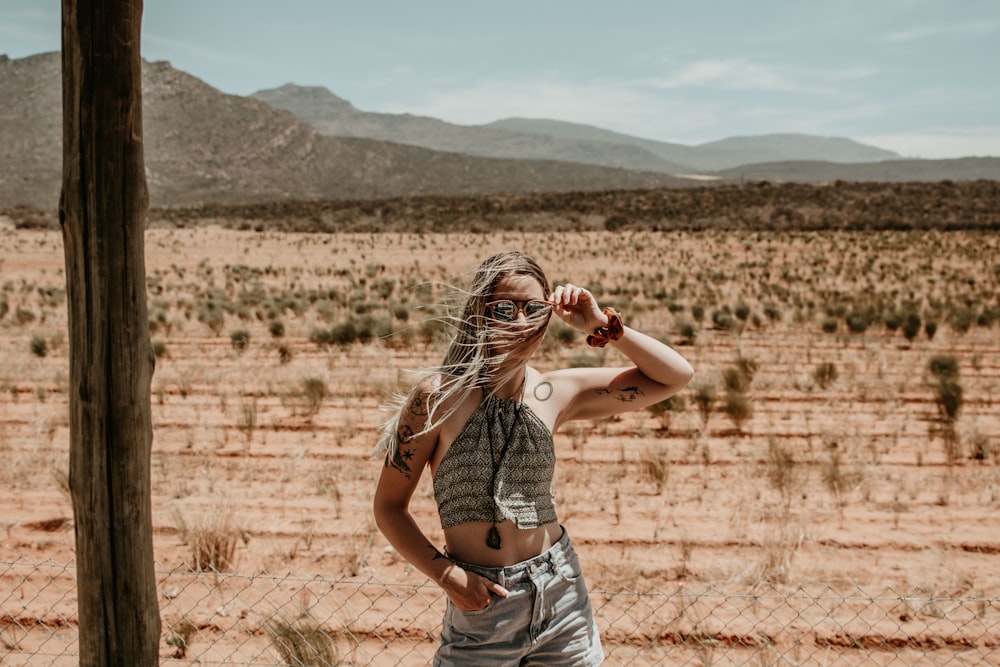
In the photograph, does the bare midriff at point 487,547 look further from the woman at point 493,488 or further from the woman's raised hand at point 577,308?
the woman's raised hand at point 577,308

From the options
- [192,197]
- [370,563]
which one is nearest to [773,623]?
[370,563]

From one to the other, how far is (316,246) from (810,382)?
36449 millimetres

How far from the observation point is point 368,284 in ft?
90.3

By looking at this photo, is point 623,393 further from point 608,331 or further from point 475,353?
point 475,353

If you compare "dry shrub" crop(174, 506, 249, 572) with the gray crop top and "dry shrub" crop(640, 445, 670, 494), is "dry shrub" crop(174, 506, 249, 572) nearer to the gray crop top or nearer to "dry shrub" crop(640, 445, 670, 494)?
"dry shrub" crop(640, 445, 670, 494)

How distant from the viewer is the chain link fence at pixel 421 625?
4.48 m

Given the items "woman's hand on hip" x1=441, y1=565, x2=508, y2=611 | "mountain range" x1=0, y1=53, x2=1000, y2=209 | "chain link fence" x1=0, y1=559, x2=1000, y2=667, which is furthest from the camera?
Result: "mountain range" x1=0, y1=53, x2=1000, y2=209

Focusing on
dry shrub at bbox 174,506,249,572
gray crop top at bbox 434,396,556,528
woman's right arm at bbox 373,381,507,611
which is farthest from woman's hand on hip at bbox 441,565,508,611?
dry shrub at bbox 174,506,249,572

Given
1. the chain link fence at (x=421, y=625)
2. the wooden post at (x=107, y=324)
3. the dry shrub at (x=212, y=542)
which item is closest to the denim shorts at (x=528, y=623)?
the wooden post at (x=107, y=324)

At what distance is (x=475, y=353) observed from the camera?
7.74 ft

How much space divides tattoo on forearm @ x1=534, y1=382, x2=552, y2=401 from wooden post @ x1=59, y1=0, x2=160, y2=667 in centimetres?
120

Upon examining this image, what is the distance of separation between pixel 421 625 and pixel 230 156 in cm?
11625

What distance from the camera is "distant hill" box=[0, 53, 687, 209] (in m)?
101

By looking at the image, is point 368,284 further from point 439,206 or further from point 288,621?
point 439,206
